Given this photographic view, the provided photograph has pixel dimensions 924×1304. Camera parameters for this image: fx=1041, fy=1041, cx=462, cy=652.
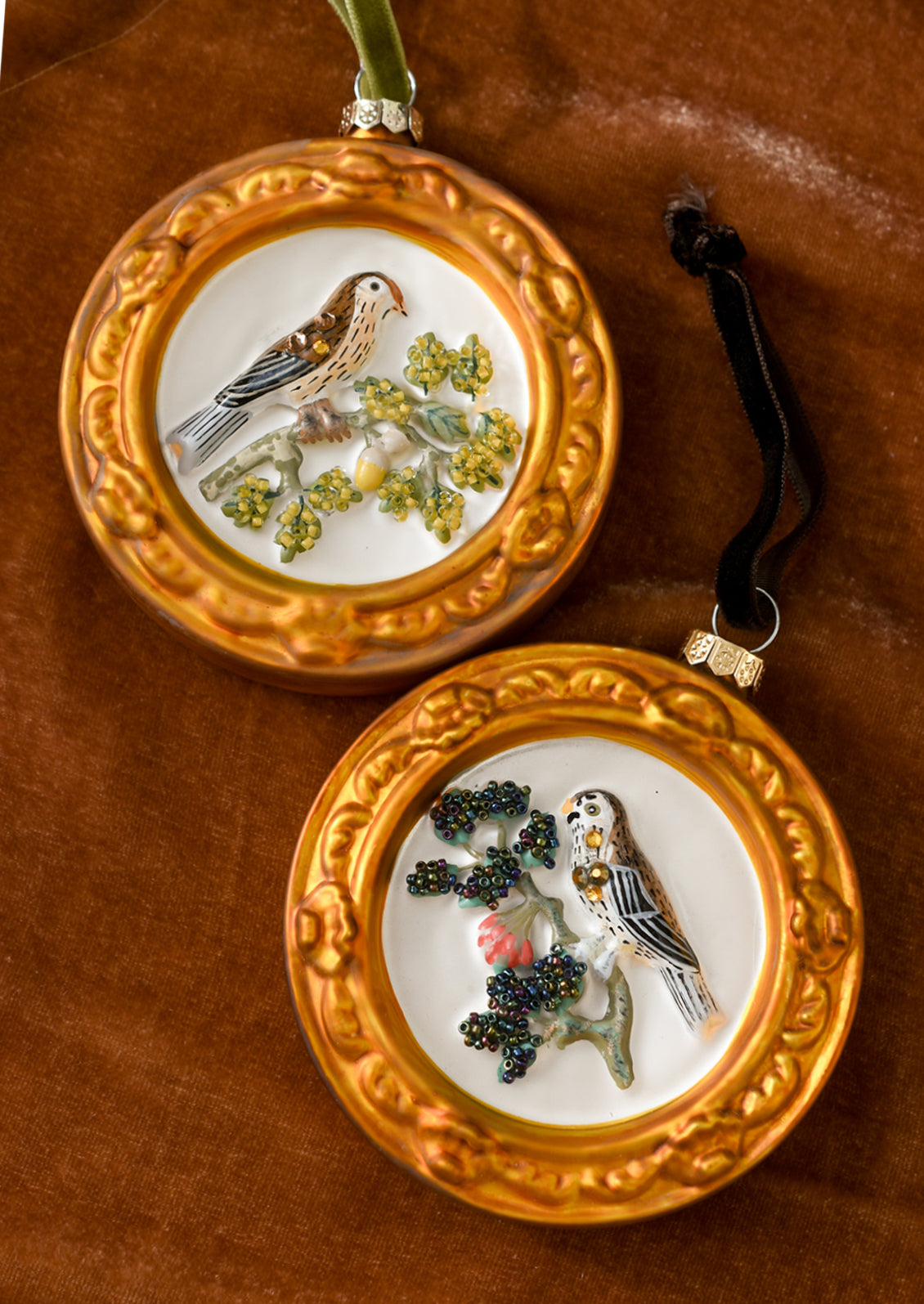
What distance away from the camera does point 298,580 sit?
3.15 feet

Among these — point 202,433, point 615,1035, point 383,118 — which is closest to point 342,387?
point 202,433

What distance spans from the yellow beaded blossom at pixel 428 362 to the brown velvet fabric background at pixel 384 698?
0.20 metres

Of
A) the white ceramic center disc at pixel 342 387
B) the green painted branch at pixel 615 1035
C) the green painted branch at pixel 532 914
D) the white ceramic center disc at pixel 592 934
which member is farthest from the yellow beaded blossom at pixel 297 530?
the green painted branch at pixel 615 1035

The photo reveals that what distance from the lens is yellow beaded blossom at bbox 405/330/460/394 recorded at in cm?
96

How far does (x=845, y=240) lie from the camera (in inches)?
41.2

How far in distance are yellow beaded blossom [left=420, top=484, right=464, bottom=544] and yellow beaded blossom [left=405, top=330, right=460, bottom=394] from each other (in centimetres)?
10

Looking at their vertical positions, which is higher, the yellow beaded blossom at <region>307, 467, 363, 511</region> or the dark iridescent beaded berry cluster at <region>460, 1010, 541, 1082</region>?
the yellow beaded blossom at <region>307, 467, 363, 511</region>

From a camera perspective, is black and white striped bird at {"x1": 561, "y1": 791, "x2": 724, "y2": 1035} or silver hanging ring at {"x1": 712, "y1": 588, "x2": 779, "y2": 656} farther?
silver hanging ring at {"x1": 712, "y1": 588, "x2": 779, "y2": 656}

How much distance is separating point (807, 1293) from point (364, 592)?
79 centimetres

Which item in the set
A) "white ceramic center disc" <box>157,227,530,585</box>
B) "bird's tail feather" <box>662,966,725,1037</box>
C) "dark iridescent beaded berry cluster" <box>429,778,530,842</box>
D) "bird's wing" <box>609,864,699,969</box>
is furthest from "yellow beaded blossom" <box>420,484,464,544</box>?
"bird's tail feather" <box>662,966,725,1037</box>

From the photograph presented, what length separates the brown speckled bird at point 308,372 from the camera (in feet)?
3.12

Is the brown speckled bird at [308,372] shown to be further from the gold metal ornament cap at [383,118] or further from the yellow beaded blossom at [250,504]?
the gold metal ornament cap at [383,118]

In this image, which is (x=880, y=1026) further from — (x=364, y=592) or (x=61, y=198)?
(x=61, y=198)

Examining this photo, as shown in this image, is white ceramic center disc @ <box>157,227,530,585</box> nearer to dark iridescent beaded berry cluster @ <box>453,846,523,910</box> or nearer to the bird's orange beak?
the bird's orange beak
